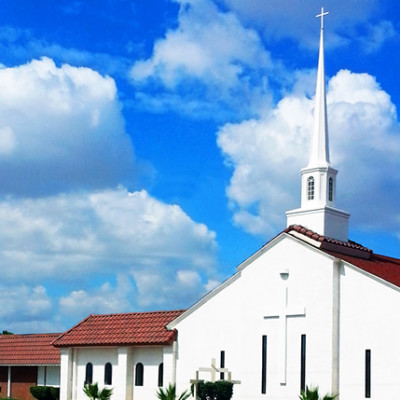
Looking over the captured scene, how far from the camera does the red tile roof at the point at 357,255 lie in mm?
35656

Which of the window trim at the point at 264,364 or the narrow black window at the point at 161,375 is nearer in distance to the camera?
the window trim at the point at 264,364

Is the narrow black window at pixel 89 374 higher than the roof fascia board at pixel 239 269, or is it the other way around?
the roof fascia board at pixel 239 269

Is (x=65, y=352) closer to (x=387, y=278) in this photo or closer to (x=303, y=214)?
(x=303, y=214)

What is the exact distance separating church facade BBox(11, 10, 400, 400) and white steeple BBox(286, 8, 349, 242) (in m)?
0.04

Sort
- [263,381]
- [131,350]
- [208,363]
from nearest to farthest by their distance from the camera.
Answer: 1. [263,381]
2. [208,363]
3. [131,350]

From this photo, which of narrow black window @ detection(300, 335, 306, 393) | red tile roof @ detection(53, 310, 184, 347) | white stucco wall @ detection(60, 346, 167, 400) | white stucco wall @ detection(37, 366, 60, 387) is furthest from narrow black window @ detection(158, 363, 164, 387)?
white stucco wall @ detection(37, 366, 60, 387)

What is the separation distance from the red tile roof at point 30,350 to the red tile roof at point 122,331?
129 inches

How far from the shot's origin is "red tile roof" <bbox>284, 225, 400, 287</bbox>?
117 ft

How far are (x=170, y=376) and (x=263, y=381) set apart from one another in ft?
19.3

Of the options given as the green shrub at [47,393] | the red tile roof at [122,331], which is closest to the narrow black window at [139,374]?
the red tile roof at [122,331]

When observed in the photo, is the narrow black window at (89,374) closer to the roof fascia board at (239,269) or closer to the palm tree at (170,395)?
the roof fascia board at (239,269)

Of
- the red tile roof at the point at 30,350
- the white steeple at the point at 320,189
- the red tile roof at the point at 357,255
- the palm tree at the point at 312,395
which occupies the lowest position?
the palm tree at the point at 312,395

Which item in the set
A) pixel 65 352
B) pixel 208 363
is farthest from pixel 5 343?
pixel 208 363

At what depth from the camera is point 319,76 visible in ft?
129
